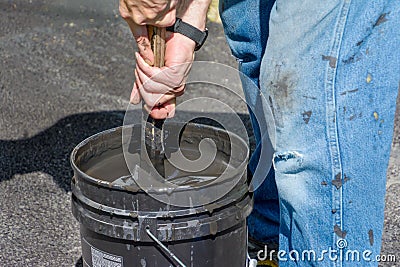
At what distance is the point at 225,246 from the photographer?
85.0 inches

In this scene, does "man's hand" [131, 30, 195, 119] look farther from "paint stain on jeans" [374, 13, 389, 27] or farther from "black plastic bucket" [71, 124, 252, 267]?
"paint stain on jeans" [374, 13, 389, 27]

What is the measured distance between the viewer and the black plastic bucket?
2021 mm

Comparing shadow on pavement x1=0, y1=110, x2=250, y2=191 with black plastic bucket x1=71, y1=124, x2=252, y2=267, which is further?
shadow on pavement x1=0, y1=110, x2=250, y2=191

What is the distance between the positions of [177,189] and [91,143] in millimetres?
496

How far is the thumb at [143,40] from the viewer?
218 centimetres

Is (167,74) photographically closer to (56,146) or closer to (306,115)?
(306,115)

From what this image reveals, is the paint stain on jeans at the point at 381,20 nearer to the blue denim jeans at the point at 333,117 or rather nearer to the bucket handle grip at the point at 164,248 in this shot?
the blue denim jeans at the point at 333,117

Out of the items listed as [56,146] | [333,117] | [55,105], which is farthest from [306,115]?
[55,105]

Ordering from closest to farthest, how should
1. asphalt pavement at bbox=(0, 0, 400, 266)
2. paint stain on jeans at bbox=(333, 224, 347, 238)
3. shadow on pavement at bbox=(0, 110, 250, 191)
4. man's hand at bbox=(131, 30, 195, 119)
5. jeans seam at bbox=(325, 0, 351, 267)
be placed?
1. jeans seam at bbox=(325, 0, 351, 267)
2. paint stain on jeans at bbox=(333, 224, 347, 238)
3. man's hand at bbox=(131, 30, 195, 119)
4. asphalt pavement at bbox=(0, 0, 400, 266)
5. shadow on pavement at bbox=(0, 110, 250, 191)

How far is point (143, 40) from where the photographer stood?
2.20 m

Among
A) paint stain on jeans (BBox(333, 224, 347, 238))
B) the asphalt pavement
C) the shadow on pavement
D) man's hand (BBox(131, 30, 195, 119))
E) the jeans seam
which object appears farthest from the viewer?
the shadow on pavement

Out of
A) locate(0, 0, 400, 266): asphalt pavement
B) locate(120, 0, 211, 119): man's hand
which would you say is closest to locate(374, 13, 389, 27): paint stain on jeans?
locate(120, 0, 211, 119): man's hand

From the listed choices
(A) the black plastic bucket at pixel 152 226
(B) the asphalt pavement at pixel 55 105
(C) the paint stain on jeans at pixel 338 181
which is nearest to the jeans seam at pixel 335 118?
(C) the paint stain on jeans at pixel 338 181

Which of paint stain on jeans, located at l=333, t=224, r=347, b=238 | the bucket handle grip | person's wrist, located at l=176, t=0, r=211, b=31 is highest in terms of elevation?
person's wrist, located at l=176, t=0, r=211, b=31
